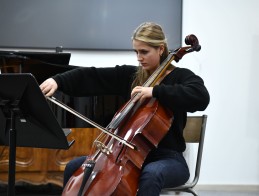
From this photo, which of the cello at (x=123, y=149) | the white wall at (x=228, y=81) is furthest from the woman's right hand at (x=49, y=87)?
the white wall at (x=228, y=81)

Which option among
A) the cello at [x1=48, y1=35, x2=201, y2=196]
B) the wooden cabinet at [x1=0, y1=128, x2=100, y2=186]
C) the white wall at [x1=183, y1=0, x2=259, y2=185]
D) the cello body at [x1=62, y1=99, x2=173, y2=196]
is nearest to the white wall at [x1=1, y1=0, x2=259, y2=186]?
the white wall at [x1=183, y1=0, x2=259, y2=185]

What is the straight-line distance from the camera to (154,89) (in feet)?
5.74

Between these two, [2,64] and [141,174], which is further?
[2,64]

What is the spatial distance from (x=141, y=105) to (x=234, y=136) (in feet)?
5.67

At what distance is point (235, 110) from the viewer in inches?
130

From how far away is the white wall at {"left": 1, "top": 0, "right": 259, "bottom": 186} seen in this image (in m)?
3.27

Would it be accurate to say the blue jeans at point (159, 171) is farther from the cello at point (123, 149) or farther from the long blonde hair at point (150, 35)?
the long blonde hair at point (150, 35)

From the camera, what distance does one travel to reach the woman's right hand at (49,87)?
1.82 meters

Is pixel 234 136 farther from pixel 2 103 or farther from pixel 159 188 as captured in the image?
pixel 2 103

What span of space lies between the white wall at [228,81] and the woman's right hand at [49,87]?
5.17 feet

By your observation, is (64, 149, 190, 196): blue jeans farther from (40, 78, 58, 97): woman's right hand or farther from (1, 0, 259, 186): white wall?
(1, 0, 259, 186): white wall

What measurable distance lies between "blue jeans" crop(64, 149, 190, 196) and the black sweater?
0.06 metres

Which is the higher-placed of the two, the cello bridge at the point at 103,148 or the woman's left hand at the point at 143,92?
the woman's left hand at the point at 143,92

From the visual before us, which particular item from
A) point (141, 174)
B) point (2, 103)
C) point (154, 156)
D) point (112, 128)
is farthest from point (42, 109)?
point (154, 156)
